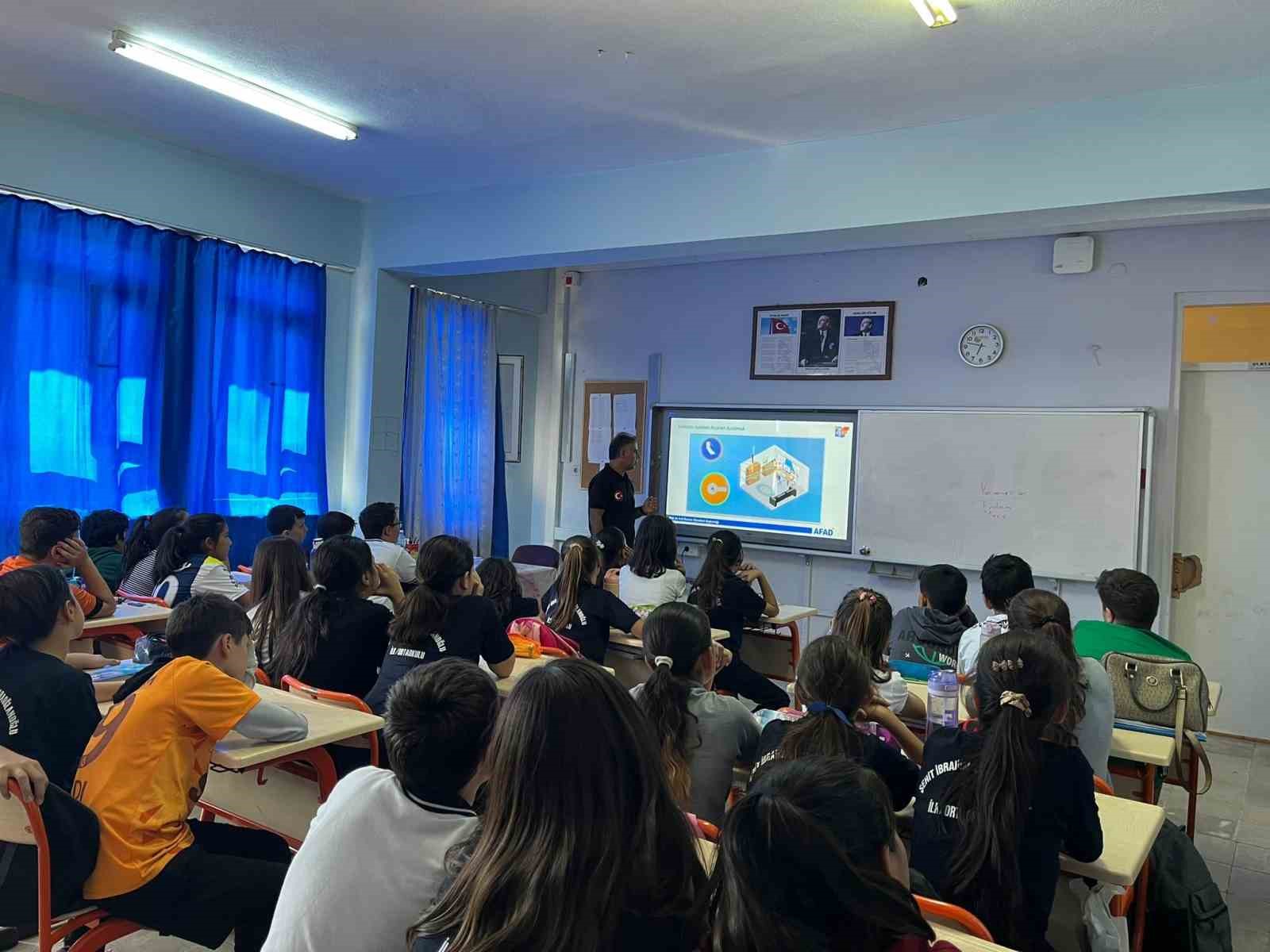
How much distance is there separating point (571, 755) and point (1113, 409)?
16.1 ft

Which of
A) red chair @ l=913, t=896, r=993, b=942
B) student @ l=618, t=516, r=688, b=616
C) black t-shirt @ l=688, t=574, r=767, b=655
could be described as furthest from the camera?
black t-shirt @ l=688, t=574, r=767, b=655

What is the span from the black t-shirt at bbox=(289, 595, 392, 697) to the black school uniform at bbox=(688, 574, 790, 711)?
1.73 metres

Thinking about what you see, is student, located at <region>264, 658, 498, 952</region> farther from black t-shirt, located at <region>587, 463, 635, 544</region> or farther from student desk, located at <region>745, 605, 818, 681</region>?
black t-shirt, located at <region>587, 463, 635, 544</region>

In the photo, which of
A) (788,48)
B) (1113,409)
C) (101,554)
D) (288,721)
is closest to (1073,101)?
(788,48)

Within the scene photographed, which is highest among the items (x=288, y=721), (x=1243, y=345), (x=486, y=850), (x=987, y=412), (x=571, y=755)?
(x=1243, y=345)

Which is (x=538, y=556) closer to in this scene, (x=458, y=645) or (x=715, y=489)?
(x=715, y=489)

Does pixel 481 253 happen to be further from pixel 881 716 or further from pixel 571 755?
pixel 571 755

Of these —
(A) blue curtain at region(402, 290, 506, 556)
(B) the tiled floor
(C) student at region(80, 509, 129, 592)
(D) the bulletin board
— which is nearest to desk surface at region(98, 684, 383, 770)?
(B) the tiled floor

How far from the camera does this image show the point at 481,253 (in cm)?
579

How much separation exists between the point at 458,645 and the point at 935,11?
2.61m

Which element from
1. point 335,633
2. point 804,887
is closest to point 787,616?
point 335,633

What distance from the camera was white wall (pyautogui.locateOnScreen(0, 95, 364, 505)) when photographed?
4.65 metres

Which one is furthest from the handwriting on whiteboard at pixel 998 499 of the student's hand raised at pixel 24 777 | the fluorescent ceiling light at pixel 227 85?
the student's hand raised at pixel 24 777

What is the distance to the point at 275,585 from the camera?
3316 mm
